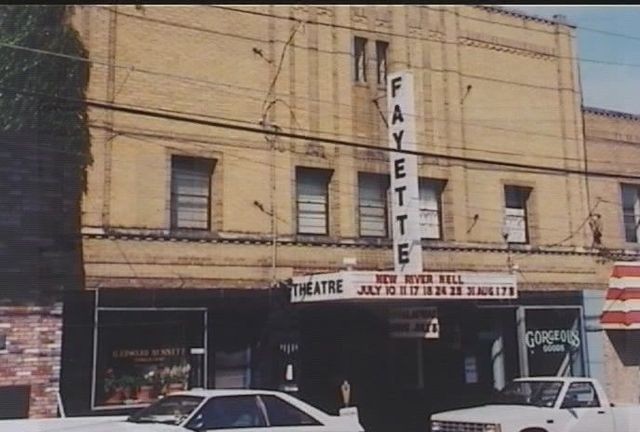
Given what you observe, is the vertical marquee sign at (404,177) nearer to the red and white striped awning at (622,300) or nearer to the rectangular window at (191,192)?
the rectangular window at (191,192)

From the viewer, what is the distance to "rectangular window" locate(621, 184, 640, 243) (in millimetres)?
15375

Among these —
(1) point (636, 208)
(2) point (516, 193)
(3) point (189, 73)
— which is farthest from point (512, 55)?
(3) point (189, 73)

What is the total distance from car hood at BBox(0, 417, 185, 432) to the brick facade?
91 centimetres

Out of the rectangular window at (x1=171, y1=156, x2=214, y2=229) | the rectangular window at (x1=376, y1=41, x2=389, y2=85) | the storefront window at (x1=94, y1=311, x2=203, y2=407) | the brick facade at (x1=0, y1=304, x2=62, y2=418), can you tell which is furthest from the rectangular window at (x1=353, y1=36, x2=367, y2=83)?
the brick facade at (x1=0, y1=304, x2=62, y2=418)

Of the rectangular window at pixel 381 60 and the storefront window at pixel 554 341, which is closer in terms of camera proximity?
the rectangular window at pixel 381 60

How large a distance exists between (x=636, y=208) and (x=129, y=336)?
1019cm

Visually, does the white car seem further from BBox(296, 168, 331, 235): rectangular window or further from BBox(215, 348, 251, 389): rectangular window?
BBox(296, 168, 331, 235): rectangular window

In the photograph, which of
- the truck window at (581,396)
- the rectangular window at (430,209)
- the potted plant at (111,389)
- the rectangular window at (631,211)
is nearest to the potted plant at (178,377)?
the potted plant at (111,389)

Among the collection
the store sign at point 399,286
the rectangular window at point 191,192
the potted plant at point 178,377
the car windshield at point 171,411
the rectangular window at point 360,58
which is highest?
the rectangular window at point 360,58

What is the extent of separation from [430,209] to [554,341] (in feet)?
10.7

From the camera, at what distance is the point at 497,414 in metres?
9.21

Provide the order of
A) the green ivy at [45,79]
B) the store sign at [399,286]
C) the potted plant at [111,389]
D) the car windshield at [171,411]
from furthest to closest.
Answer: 1. the store sign at [399,286]
2. the potted plant at [111,389]
3. the green ivy at [45,79]
4. the car windshield at [171,411]

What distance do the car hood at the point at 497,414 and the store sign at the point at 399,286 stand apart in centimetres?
191

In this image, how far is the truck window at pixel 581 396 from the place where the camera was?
9.56 meters
